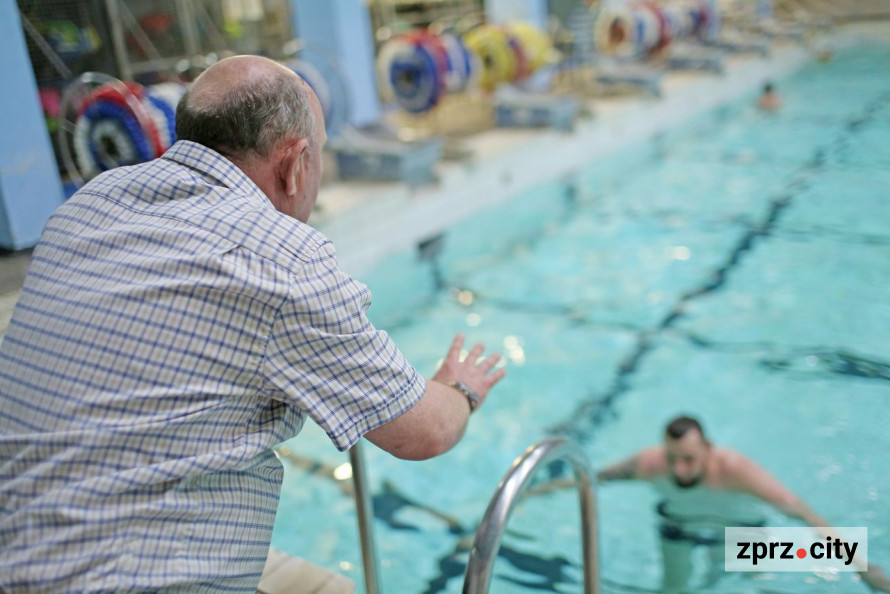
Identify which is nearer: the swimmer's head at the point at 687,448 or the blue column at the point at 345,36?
the swimmer's head at the point at 687,448

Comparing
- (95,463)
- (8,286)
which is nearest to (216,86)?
(95,463)

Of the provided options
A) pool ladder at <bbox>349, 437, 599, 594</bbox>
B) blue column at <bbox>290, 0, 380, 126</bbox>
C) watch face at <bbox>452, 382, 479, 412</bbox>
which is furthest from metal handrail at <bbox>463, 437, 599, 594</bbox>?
blue column at <bbox>290, 0, 380, 126</bbox>

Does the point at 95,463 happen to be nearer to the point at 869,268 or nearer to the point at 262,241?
the point at 262,241

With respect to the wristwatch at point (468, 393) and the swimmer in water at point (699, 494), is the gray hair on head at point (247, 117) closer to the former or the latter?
the wristwatch at point (468, 393)

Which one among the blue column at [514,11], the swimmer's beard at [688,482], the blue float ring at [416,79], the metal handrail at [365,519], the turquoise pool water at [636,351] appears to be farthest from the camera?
the blue column at [514,11]

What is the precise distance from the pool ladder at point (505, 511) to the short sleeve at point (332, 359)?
0.88ft

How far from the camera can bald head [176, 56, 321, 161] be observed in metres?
1.29

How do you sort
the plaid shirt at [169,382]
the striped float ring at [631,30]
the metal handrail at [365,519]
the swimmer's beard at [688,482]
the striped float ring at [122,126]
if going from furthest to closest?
the striped float ring at [631,30], the striped float ring at [122,126], the swimmer's beard at [688,482], the metal handrail at [365,519], the plaid shirt at [169,382]

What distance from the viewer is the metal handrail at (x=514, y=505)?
130 centimetres

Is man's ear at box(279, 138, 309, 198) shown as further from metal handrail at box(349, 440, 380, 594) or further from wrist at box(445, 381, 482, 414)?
metal handrail at box(349, 440, 380, 594)

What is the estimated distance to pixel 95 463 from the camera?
1.09 m

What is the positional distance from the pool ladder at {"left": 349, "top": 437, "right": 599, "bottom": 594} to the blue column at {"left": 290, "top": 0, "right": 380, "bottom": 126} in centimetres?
594

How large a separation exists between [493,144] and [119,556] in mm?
6779

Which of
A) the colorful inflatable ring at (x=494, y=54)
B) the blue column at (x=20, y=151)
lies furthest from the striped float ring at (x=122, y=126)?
the colorful inflatable ring at (x=494, y=54)
